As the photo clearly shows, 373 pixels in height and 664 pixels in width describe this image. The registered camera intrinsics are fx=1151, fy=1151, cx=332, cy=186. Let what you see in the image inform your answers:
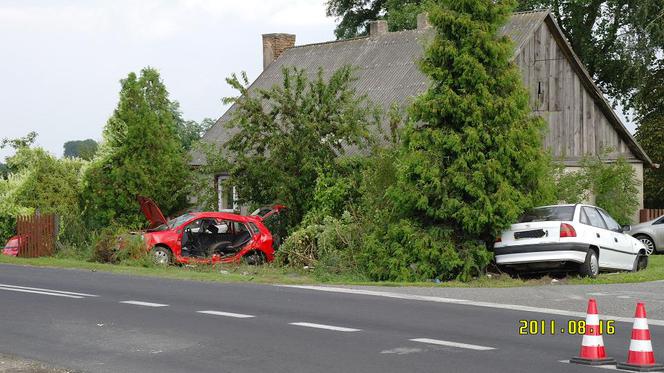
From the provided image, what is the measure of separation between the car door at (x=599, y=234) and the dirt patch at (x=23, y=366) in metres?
12.7

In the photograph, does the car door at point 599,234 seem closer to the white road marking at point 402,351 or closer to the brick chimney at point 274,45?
the white road marking at point 402,351

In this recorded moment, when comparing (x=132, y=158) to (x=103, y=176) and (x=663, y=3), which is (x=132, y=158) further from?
(x=663, y=3)

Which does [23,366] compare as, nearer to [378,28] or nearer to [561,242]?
[561,242]

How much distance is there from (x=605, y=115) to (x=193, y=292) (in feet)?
81.4

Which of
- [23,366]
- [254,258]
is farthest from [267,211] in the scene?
[23,366]

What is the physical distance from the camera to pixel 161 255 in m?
27.4

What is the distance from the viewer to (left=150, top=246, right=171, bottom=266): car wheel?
2717 cm

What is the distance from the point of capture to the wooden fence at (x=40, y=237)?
3209 centimetres

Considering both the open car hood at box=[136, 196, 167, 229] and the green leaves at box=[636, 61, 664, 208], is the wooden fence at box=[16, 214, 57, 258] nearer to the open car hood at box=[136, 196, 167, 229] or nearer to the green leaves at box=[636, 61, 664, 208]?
the open car hood at box=[136, 196, 167, 229]

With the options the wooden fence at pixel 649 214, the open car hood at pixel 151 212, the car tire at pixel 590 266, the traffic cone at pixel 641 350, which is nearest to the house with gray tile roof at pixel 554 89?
the wooden fence at pixel 649 214

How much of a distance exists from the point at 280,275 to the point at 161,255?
4330mm

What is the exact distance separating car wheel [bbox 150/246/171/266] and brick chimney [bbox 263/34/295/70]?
22.1 metres

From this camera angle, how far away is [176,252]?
90.2ft

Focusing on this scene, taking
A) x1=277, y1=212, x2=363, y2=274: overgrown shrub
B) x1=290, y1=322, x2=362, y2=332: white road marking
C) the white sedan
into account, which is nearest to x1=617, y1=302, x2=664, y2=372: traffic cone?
x1=290, y1=322, x2=362, y2=332: white road marking
